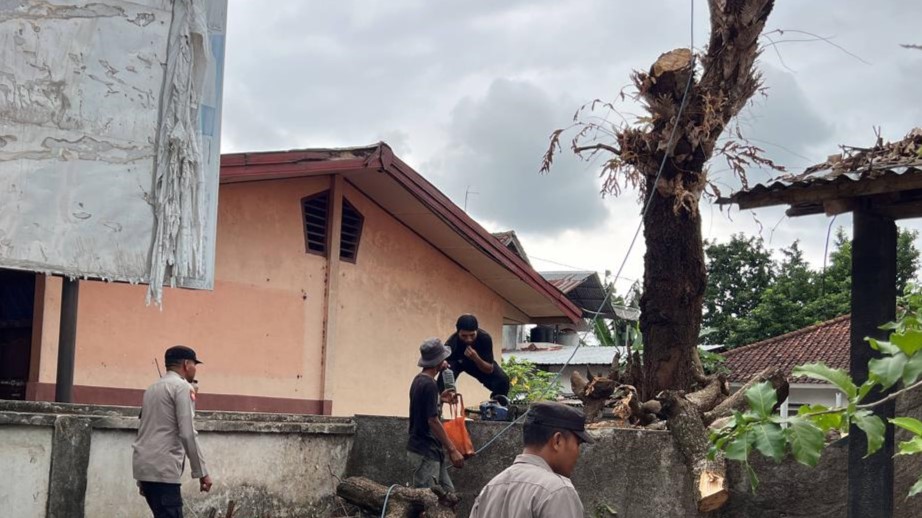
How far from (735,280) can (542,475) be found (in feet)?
116

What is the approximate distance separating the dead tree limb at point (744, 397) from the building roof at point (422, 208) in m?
5.57

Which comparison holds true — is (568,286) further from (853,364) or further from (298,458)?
(853,364)

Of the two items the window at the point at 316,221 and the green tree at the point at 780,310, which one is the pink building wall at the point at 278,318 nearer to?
the window at the point at 316,221

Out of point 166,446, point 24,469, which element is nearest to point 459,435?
point 166,446

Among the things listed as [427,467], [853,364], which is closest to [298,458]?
[427,467]

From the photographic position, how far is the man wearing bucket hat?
917cm

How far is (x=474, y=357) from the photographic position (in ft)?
33.7

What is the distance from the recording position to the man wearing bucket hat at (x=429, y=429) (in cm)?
917

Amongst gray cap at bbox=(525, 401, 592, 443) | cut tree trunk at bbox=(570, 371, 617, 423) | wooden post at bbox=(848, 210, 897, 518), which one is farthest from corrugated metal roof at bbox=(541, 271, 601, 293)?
gray cap at bbox=(525, 401, 592, 443)

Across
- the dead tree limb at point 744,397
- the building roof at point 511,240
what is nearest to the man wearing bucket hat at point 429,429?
the dead tree limb at point 744,397

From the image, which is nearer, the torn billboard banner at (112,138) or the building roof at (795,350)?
the torn billboard banner at (112,138)

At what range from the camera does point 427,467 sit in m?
9.48

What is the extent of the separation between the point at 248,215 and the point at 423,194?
2318 mm

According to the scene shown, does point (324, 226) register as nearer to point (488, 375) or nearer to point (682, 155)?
point (488, 375)
